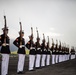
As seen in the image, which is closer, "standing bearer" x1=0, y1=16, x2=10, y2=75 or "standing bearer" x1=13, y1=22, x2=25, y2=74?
"standing bearer" x1=0, y1=16, x2=10, y2=75

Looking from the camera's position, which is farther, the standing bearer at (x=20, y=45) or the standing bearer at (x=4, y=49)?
the standing bearer at (x=20, y=45)

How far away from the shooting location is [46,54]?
1720 cm

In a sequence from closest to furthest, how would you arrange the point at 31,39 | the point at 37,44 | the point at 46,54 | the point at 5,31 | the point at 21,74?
the point at 5,31 < the point at 21,74 < the point at 31,39 < the point at 37,44 < the point at 46,54

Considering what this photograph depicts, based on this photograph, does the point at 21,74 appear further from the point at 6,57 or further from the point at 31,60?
the point at 31,60

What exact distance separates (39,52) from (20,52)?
390cm

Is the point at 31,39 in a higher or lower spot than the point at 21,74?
higher

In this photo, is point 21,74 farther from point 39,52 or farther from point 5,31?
point 39,52

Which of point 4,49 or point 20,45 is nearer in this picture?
point 4,49

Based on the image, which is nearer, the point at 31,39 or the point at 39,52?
the point at 31,39

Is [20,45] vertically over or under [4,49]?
over

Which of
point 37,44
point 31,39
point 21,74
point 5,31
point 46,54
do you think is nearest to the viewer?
point 5,31

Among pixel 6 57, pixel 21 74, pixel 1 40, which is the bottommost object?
pixel 21 74

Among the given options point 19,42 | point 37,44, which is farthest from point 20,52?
point 37,44

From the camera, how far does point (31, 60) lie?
12.6 m
